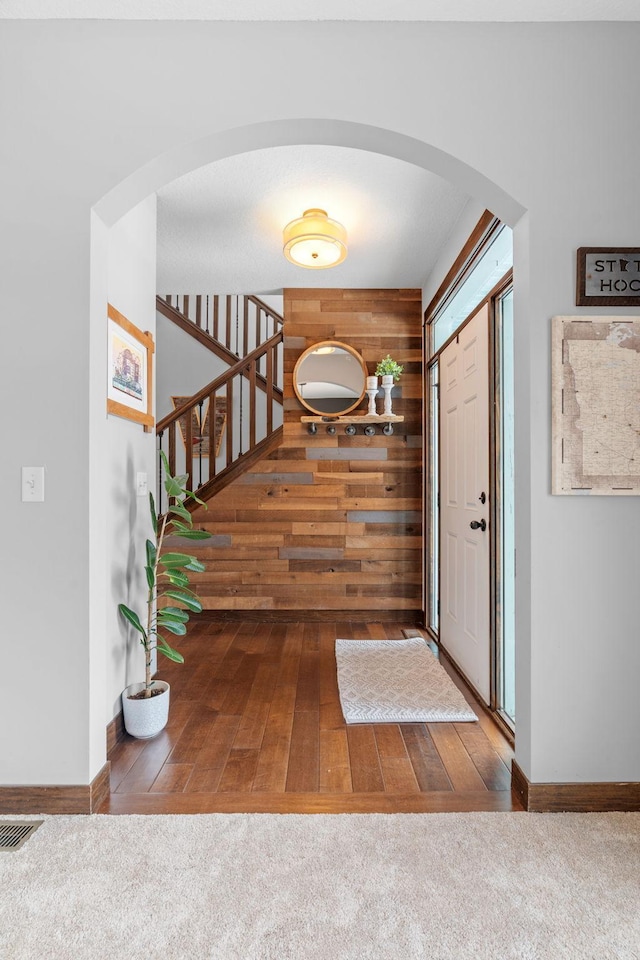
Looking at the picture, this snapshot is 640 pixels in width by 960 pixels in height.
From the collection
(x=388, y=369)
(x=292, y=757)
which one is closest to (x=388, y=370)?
(x=388, y=369)

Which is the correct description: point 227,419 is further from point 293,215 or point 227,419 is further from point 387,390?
point 293,215

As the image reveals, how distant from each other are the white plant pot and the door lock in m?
1.79

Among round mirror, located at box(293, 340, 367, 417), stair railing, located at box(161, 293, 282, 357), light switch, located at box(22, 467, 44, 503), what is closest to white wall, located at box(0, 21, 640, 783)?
light switch, located at box(22, 467, 44, 503)

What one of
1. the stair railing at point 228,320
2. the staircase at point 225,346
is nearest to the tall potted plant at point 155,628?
the staircase at point 225,346

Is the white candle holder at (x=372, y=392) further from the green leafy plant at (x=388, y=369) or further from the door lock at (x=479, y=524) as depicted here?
the door lock at (x=479, y=524)

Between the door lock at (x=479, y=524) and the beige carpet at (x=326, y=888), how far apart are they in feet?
4.55

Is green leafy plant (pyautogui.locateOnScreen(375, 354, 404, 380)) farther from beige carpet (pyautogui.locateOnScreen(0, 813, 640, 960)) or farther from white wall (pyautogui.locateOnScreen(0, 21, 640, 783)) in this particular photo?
beige carpet (pyautogui.locateOnScreen(0, 813, 640, 960))

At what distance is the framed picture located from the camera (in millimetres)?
2307

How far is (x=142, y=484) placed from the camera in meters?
2.79

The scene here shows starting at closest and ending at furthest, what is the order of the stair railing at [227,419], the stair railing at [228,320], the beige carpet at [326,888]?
the beige carpet at [326,888] → the stair railing at [227,419] → the stair railing at [228,320]

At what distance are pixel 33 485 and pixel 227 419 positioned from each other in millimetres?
3042

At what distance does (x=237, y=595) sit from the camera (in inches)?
180

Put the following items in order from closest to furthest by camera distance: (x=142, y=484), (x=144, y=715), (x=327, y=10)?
(x=327, y=10) → (x=144, y=715) → (x=142, y=484)

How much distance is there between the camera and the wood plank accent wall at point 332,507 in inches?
181
